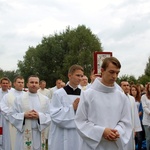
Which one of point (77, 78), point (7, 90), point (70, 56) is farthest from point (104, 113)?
point (70, 56)

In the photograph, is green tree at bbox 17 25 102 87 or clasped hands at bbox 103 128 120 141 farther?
green tree at bbox 17 25 102 87

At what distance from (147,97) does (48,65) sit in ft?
131

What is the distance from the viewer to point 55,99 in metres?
7.21

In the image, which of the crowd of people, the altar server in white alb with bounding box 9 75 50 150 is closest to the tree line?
the crowd of people

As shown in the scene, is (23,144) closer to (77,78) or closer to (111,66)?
(77,78)

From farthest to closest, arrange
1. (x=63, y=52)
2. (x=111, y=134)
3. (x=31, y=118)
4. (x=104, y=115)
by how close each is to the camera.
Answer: (x=63, y=52) < (x=31, y=118) < (x=104, y=115) < (x=111, y=134)

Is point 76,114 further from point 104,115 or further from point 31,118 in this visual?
point 31,118

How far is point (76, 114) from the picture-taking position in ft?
17.0

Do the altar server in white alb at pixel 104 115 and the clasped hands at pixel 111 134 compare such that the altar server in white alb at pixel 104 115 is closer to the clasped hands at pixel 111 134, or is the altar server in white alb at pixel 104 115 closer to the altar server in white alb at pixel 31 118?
the clasped hands at pixel 111 134

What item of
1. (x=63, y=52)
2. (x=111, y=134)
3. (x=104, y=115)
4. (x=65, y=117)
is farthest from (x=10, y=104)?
(x=63, y=52)

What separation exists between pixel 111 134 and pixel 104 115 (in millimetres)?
328

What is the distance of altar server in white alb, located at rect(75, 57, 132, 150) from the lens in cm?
495

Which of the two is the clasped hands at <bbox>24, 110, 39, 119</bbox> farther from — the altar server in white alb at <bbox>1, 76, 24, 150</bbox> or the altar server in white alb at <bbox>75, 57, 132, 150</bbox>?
the altar server in white alb at <bbox>75, 57, 132, 150</bbox>

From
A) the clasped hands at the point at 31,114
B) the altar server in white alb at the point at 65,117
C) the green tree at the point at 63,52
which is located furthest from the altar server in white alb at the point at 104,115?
the green tree at the point at 63,52
